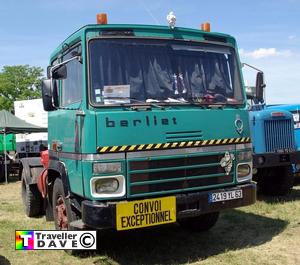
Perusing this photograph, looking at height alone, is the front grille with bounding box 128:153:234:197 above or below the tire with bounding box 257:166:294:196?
above

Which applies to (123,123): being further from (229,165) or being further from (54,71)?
(229,165)

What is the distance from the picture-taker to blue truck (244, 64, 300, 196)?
894 cm

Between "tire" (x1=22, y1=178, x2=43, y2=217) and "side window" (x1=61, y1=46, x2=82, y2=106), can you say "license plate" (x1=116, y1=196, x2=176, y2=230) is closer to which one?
"side window" (x1=61, y1=46, x2=82, y2=106)

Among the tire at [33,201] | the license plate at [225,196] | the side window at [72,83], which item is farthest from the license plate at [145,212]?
the tire at [33,201]

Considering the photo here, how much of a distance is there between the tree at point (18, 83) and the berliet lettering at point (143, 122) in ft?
172

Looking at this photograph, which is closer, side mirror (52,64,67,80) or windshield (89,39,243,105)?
windshield (89,39,243,105)

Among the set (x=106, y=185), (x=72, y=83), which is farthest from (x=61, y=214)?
(x=72, y=83)

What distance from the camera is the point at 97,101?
5137 mm

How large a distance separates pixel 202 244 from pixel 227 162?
54.2 inches

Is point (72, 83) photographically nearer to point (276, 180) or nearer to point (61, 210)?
point (61, 210)

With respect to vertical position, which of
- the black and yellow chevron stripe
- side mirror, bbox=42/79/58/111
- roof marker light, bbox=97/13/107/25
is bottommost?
the black and yellow chevron stripe

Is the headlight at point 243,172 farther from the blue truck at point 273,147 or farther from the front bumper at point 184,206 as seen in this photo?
the blue truck at point 273,147

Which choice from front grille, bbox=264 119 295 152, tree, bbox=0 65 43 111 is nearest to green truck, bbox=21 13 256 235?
front grille, bbox=264 119 295 152

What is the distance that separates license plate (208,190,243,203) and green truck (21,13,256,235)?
0.01m
